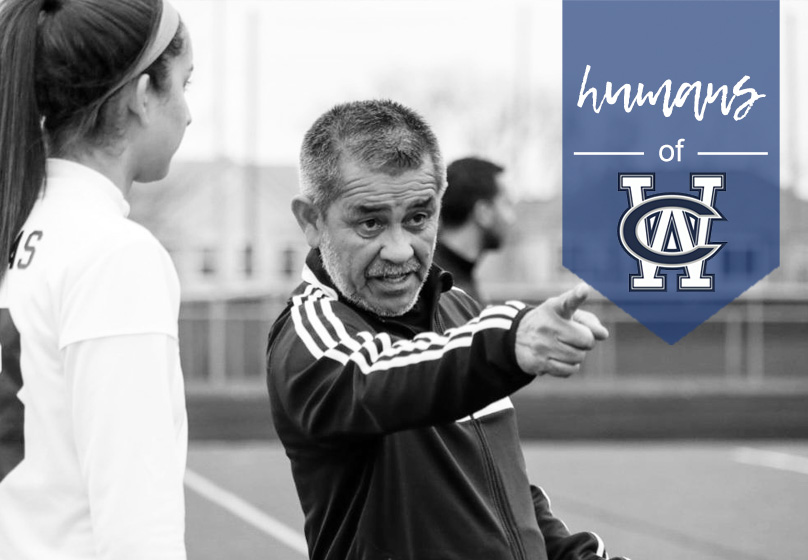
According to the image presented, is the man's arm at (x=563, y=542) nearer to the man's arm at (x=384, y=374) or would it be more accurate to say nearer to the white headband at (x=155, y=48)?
the man's arm at (x=384, y=374)

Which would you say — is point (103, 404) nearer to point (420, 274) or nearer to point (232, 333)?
point (420, 274)

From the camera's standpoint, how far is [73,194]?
185 cm

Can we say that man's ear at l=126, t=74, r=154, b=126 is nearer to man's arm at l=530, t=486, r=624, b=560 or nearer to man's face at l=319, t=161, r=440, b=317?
man's face at l=319, t=161, r=440, b=317

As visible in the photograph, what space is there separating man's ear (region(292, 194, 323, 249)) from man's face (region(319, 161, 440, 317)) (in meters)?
0.07

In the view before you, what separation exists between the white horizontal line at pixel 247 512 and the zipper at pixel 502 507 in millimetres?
5321

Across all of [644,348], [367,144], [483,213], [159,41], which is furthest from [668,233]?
[644,348]

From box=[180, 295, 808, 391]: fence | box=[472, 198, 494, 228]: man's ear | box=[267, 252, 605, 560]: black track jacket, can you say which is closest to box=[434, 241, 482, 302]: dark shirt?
box=[472, 198, 494, 228]: man's ear

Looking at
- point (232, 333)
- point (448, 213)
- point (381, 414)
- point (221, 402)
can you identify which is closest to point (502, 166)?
point (448, 213)

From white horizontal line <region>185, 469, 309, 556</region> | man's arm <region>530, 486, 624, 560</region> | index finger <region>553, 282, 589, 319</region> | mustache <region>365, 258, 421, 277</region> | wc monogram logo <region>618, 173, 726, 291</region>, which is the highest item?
wc monogram logo <region>618, 173, 726, 291</region>

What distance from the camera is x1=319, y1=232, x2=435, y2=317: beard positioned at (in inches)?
88.9

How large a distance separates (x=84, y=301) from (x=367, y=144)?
0.74 metres

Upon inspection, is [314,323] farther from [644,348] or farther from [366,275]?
[644,348]

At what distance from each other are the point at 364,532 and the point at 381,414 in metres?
0.36

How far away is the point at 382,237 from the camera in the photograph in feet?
7.43
